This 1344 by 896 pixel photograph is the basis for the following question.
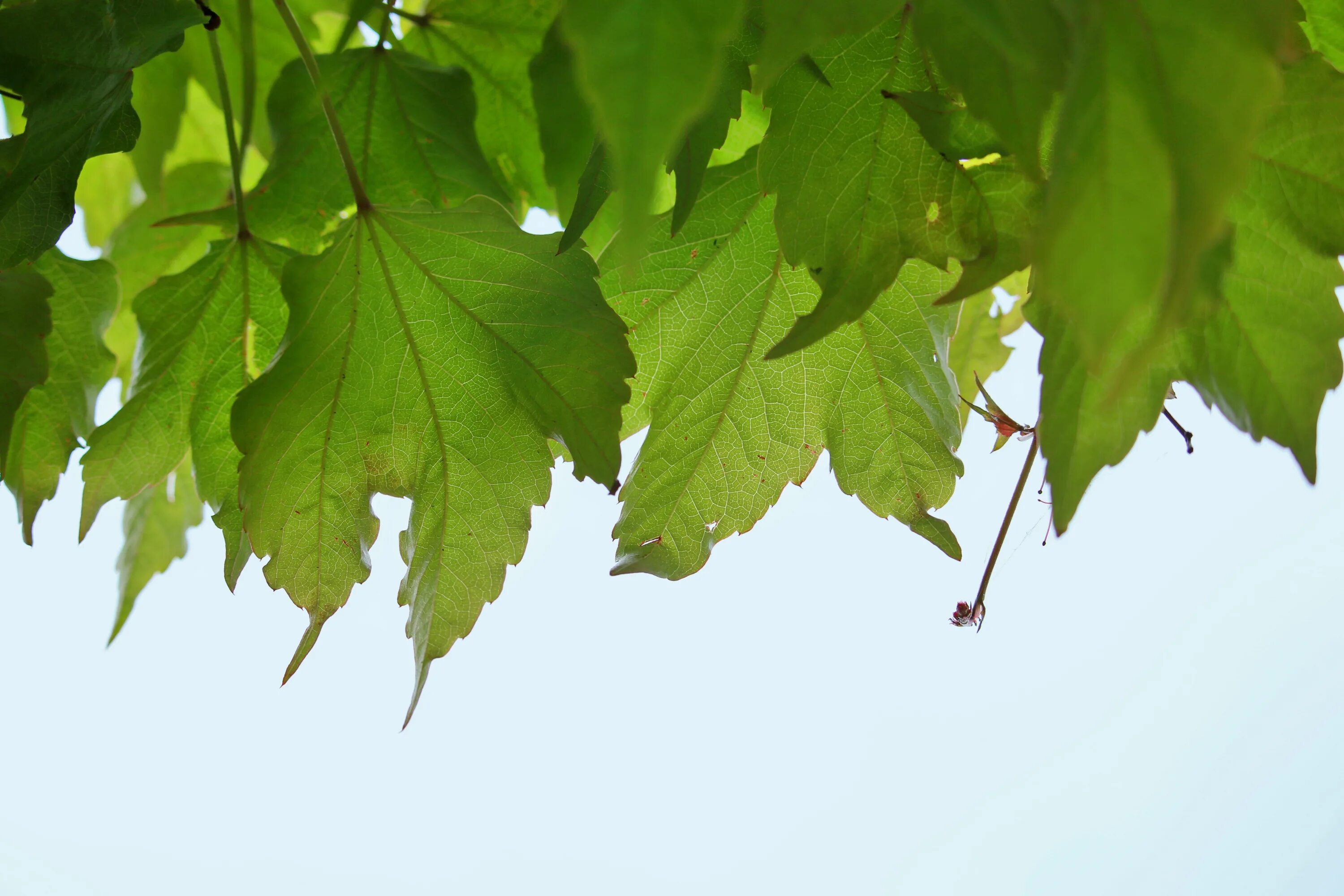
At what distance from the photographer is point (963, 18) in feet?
0.38

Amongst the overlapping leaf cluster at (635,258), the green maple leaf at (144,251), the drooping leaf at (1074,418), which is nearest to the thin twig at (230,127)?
the overlapping leaf cluster at (635,258)

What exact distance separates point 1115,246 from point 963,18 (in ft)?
0.17

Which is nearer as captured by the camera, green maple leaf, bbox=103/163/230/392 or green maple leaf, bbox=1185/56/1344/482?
green maple leaf, bbox=1185/56/1344/482

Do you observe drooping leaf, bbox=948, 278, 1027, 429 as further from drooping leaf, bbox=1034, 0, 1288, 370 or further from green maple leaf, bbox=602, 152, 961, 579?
drooping leaf, bbox=1034, 0, 1288, 370

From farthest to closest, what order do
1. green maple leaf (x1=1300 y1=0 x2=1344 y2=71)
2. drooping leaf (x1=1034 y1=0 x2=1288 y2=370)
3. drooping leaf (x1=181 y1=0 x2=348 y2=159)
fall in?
1. drooping leaf (x1=181 y1=0 x2=348 y2=159)
2. green maple leaf (x1=1300 y1=0 x2=1344 y2=71)
3. drooping leaf (x1=1034 y1=0 x2=1288 y2=370)

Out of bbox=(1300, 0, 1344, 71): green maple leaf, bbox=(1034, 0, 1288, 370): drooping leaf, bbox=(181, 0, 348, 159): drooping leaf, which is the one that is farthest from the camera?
bbox=(181, 0, 348, 159): drooping leaf

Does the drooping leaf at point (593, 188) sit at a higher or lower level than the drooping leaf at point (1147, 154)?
higher

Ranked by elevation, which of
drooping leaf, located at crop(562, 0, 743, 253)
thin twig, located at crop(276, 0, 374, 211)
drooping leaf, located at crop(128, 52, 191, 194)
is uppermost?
drooping leaf, located at crop(128, 52, 191, 194)

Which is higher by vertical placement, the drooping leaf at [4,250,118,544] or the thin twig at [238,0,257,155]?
the thin twig at [238,0,257,155]

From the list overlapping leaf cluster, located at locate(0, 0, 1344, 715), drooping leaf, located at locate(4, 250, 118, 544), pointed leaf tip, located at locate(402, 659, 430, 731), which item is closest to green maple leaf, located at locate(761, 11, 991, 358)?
overlapping leaf cluster, located at locate(0, 0, 1344, 715)

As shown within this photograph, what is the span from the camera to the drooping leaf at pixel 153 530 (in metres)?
0.33

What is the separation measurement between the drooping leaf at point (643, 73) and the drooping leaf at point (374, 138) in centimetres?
18

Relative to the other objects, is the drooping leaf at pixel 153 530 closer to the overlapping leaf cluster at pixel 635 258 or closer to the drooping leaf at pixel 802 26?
the overlapping leaf cluster at pixel 635 258

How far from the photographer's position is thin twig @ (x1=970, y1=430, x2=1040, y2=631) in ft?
0.71
